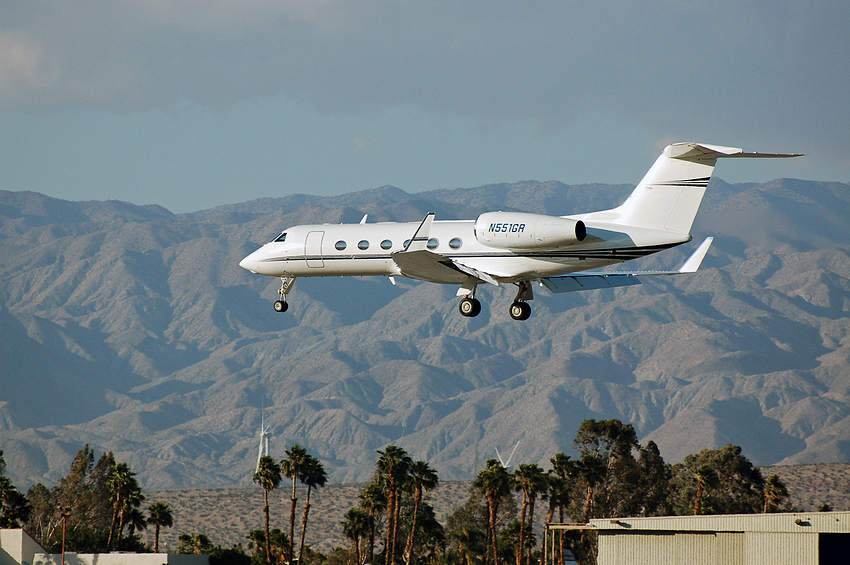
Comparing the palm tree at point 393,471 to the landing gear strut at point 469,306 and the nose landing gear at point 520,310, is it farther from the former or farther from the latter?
the nose landing gear at point 520,310

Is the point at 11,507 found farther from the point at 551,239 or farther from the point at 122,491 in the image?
the point at 551,239

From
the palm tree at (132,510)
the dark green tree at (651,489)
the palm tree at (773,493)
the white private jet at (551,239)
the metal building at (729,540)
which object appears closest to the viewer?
the metal building at (729,540)

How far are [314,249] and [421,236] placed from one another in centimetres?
717

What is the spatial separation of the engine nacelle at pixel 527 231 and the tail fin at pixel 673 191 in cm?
233

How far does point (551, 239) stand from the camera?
4309cm

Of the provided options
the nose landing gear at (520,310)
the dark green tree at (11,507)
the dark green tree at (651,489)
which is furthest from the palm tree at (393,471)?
the dark green tree at (651,489)

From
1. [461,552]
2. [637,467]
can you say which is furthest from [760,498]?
[461,552]

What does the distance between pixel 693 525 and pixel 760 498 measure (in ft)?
286

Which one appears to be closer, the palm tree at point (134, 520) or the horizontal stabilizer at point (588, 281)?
the horizontal stabilizer at point (588, 281)

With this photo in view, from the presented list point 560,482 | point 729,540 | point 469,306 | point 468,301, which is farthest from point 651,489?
point 468,301

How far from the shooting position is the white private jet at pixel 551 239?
4319cm

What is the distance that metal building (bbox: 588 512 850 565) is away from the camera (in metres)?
42.4

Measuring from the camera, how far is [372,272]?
49594mm

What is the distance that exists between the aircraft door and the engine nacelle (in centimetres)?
858
